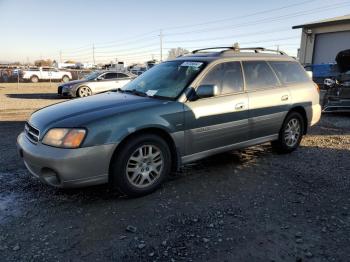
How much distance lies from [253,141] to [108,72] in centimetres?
1241

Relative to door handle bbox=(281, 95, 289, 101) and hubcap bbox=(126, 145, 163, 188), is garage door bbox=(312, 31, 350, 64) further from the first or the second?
hubcap bbox=(126, 145, 163, 188)

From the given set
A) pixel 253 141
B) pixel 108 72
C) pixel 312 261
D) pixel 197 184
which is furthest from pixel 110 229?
pixel 108 72

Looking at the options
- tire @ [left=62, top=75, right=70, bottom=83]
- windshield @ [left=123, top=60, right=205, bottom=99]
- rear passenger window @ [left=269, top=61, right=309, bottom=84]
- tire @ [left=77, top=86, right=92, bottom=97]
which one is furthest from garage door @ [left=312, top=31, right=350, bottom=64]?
tire @ [left=62, top=75, right=70, bottom=83]

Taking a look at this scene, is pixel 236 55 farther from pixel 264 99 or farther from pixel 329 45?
pixel 329 45

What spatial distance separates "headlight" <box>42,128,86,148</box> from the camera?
12.2ft

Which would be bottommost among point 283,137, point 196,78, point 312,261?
point 312,261

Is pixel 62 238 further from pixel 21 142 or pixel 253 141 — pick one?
pixel 253 141

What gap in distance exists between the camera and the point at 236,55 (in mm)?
5297

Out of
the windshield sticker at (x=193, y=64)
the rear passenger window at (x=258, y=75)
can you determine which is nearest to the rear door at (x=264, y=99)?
the rear passenger window at (x=258, y=75)

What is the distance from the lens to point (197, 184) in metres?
4.64

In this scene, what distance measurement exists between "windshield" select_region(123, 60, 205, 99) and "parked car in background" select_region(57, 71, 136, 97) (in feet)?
34.4

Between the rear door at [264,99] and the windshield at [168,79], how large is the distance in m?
0.94

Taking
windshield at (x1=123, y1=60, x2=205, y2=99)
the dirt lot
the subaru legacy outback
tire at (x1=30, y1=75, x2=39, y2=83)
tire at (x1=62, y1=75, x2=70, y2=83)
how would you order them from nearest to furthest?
the dirt lot, the subaru legacy outback, windshield at (x1=123, y1=60, x2=205, y2=99), tire at (x1=30, y1=75, x2=39, y2=83), tire at (x1=62, y1=75, x2=70, y2=83)

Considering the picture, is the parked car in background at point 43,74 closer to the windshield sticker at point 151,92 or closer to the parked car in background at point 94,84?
the parked car in background at point 94,84
